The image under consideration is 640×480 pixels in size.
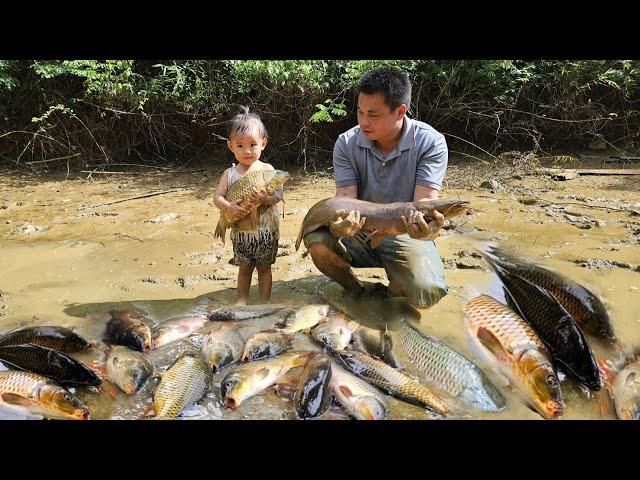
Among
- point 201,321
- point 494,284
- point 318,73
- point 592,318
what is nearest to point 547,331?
point 592,318

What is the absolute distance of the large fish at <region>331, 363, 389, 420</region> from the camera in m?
2.63

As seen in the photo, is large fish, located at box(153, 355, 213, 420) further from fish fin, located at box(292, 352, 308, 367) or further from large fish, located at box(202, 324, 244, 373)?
fish fin, located at box(292, 352, 308, 367)

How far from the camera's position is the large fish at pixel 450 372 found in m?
2.73

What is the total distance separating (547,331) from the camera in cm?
306

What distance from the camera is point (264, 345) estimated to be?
3209mm

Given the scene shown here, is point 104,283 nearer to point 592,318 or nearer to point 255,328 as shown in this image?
point 255,328

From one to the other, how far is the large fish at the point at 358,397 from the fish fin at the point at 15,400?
1.59 meters

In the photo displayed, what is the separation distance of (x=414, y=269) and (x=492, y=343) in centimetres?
84

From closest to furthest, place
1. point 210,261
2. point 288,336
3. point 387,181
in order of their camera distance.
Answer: point 288,336, point 387,181, point 210,261

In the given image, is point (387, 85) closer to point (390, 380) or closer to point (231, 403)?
point (390, 380)

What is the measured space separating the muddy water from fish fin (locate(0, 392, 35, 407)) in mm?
66

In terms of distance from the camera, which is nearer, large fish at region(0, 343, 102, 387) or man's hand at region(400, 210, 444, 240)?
large fish at region(0, 343, 102, 387)

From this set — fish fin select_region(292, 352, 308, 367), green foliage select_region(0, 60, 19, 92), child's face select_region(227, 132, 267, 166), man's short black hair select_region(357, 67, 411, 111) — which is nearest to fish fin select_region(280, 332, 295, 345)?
fish fin select_region(292, 352, 308, 367)

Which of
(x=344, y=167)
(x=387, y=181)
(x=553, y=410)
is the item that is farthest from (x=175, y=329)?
(x=553, y=410)
